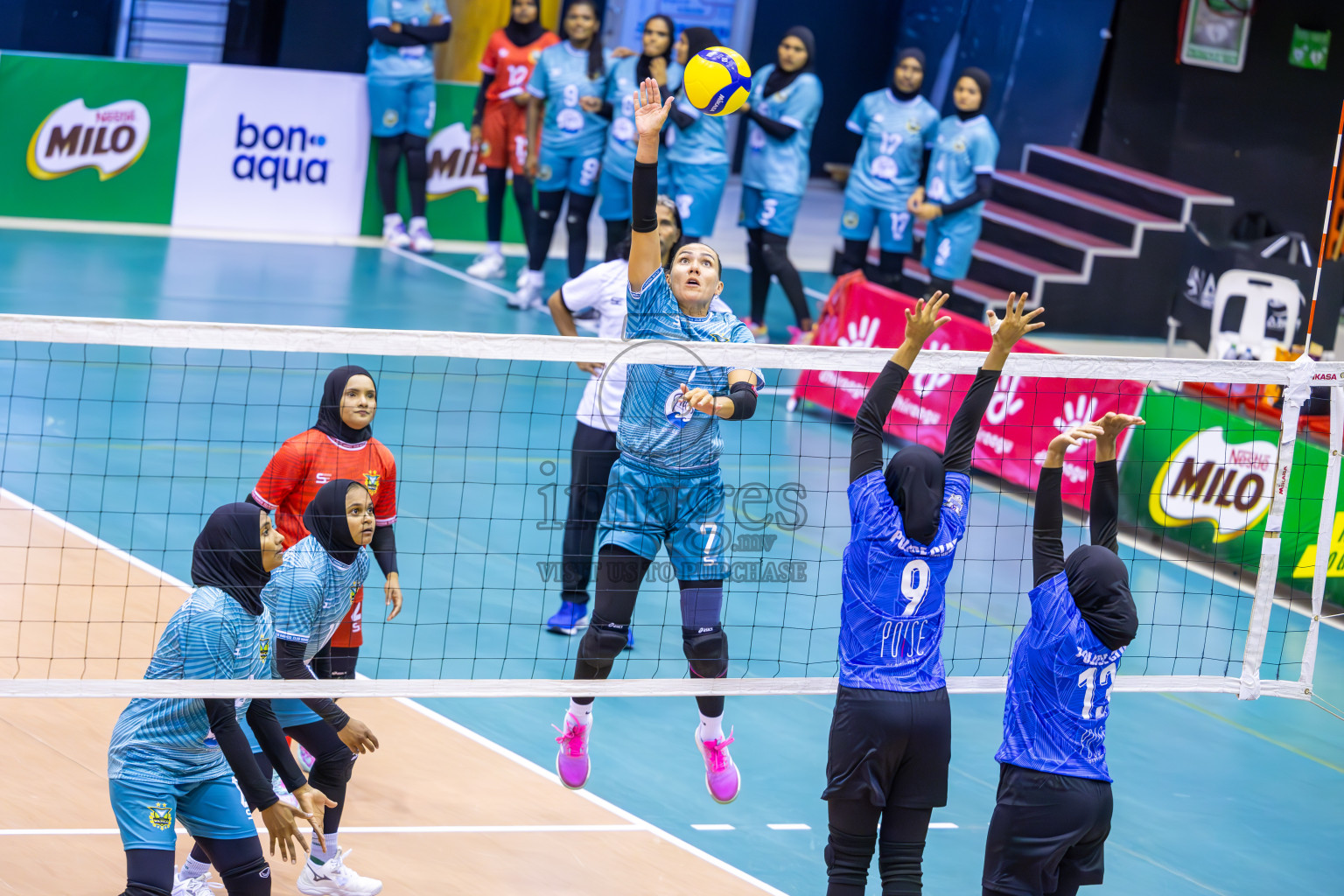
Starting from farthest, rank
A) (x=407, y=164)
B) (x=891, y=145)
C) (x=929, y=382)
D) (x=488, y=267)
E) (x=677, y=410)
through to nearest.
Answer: (x=407, y=164), (x=488, y=267), (x=891, y=145), (x=929, y=382), (x=677, y=410)

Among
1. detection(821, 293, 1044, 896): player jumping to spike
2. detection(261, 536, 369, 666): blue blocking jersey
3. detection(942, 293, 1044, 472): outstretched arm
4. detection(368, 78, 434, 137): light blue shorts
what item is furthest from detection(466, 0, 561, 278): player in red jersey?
detection(821, 293, 1044, 896): player jumping to spike

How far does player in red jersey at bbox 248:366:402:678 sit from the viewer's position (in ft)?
19.1

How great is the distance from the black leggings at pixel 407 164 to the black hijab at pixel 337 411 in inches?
375

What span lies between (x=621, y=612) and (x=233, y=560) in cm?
158

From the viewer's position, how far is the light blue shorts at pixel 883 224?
13461 millimetres

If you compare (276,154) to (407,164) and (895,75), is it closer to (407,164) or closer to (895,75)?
(407,164)

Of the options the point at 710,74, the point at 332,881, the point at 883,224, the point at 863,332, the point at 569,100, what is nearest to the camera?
the point at 332,881

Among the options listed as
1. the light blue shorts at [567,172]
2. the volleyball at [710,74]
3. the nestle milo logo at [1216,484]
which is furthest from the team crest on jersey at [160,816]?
the light blue shorts at [567,172]

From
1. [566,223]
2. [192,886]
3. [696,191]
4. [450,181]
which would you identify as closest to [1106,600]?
[192,886]

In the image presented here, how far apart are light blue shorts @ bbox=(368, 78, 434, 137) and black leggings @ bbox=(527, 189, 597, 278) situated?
6.24ft

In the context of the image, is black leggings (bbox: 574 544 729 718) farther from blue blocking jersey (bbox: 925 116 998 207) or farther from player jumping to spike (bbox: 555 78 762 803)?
blue blocking jersey (bbox: 925 116 998 207)

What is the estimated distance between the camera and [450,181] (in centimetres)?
1586

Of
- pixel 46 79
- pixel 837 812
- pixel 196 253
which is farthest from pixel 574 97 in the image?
pixel 837 812

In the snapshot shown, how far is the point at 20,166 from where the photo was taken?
47.1ft
